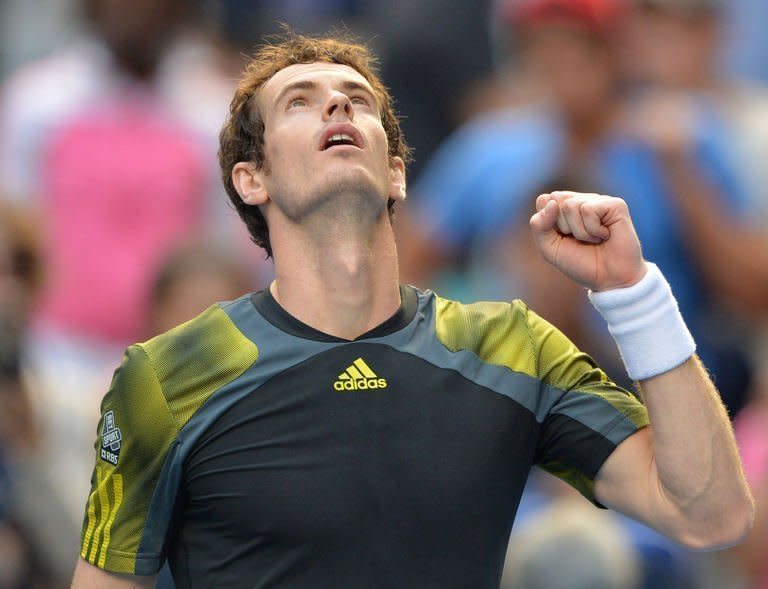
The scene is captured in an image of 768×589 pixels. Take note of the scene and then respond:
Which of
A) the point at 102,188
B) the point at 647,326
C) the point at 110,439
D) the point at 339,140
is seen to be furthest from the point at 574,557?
the point at 102,188

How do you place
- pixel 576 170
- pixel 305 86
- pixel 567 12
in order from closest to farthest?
1. pixel 305 86
2. pixel 576 170
3. pixel 567 12

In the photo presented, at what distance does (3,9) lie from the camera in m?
9.10

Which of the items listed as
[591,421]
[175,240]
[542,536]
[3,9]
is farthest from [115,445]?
[3,9]

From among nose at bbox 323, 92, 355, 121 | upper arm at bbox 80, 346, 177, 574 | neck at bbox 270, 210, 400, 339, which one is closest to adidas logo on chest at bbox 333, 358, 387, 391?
neck at bbox 270, 210, 400, 339

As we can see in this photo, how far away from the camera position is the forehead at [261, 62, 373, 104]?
154 inches

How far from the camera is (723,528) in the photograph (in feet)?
11.6

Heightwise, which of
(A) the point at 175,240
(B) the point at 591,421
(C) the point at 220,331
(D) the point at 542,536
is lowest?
(D) the point at 542,536

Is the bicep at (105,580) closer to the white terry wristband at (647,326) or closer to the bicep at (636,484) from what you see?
the bicep at (636,484)

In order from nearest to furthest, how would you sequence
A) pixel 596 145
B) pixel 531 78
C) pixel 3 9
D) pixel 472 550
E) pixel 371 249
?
pixel 472 550, pixel 371 249, pixel 596 145, pixel 531 78, pixel 3 9

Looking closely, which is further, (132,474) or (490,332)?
(490,332)

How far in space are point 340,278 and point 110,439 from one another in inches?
25.9

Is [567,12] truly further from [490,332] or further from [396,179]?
[490,332]

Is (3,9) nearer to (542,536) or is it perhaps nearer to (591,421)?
(542,536)

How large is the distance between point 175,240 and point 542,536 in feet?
7.33
